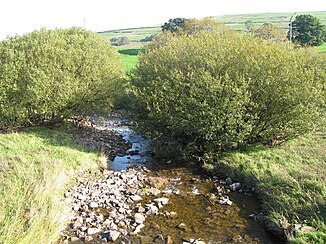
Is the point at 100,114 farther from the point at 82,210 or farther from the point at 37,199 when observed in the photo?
the point at 37,199

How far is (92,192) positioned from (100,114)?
36.6 ft

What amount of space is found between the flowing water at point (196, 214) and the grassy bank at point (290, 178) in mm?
916

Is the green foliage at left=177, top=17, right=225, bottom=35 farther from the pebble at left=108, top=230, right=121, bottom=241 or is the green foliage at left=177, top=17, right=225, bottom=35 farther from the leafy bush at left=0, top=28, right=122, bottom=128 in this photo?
the pebble at left=108, top=230, right=121, bottom=241

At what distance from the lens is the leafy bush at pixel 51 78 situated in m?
22.6

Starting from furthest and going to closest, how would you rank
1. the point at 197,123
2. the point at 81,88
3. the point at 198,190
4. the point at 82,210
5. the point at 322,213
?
the point at 81,88 < the point at 197,123 < the point at 198,190 < the point at 82,210 < the point at 322,213

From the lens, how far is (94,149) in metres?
22.3

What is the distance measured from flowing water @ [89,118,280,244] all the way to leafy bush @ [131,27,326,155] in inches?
106

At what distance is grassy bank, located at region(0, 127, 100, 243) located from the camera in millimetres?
10734

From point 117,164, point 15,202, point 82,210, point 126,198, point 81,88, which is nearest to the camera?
point 15,202

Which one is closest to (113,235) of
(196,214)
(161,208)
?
(161,208)

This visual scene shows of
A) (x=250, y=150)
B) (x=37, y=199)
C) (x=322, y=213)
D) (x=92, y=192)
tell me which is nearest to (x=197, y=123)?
(x=250, y=150)

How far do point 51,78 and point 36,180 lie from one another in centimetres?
1062

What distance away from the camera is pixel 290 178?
54.2ft

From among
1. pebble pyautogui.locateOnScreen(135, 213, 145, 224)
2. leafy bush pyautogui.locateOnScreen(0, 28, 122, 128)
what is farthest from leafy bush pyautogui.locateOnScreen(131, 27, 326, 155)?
pebble pyautogui.locateOnScreen(135, 213, 145, 224)
